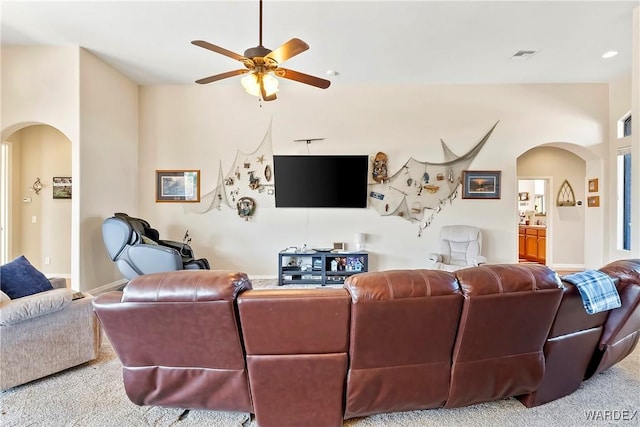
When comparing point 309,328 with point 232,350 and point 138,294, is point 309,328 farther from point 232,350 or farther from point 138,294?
point 138,294

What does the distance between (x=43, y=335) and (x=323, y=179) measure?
12.6 ft

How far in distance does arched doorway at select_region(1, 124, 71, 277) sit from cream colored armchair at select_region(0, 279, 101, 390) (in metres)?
3.78

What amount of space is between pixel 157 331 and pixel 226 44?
12.0ft

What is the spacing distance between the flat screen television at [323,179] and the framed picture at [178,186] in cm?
146

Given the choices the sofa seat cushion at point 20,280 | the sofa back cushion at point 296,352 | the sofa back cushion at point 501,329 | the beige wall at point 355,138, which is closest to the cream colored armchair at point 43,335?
the sofa seat cushion at point 20,280

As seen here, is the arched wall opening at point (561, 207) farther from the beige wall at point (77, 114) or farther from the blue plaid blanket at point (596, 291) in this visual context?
the beige wall at point (77, 114)

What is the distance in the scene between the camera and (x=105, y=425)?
66.2 inches

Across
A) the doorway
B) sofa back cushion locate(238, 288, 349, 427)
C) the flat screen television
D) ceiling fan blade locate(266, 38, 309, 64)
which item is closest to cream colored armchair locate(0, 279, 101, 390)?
sofa back cushion locate(238, 288, 349, 427)

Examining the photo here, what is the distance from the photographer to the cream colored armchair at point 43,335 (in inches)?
73.8

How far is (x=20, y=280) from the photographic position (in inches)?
82.0

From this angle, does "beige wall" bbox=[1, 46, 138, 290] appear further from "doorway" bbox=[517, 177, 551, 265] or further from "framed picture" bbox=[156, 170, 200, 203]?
"doorway" bbox=[517, 177, 551, 265]

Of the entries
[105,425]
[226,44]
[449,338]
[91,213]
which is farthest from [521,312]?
[91,213]

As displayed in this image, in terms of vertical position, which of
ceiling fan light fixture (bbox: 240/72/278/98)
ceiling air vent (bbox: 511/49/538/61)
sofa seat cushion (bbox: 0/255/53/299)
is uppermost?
ceiling air vent (bbox: 511/49/538/61)

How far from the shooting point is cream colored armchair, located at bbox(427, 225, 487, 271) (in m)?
4.57
